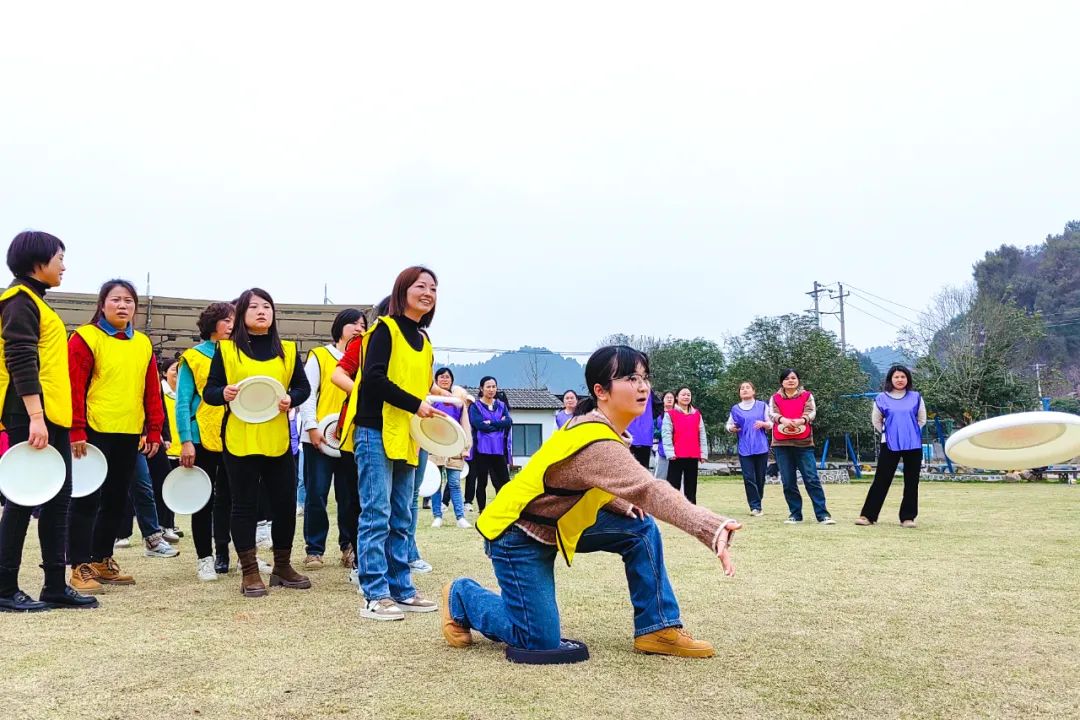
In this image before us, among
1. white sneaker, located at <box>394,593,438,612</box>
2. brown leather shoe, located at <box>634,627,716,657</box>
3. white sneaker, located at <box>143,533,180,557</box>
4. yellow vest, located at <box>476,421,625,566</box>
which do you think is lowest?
white sneaker, located at <box>143,533,180,557</box>

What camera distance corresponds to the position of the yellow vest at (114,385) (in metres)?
5.29

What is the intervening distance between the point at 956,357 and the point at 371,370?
110 feet

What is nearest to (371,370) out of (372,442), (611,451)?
(372,442)

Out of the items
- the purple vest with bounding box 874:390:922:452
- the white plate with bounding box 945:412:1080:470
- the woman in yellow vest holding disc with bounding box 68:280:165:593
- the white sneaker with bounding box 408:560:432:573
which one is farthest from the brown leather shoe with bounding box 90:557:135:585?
the purple vest with bounding box 874:390:922:452

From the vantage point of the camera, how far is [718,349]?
61000 mm

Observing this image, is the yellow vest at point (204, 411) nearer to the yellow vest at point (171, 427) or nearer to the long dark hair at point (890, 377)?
the yellow vest at point (171, 427)

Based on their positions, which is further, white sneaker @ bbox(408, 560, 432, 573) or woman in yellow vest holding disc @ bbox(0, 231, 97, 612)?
white sneaker @ bbox(408, 560, 432, 573)

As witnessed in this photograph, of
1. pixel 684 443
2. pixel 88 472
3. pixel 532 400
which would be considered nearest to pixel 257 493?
pixel 88 472

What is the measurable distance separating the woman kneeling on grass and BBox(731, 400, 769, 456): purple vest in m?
8.07

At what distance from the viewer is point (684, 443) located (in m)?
12.2

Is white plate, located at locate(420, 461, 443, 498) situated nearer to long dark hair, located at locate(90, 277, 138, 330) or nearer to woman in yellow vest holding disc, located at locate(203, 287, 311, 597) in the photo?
woman in yellow vest holding disc, located at locate(203, 287, 311, 597)

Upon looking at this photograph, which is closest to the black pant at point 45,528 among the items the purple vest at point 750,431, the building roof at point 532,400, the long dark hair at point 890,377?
the long dark hair at point 890,377

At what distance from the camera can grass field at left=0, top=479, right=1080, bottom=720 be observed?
2842 millimetres

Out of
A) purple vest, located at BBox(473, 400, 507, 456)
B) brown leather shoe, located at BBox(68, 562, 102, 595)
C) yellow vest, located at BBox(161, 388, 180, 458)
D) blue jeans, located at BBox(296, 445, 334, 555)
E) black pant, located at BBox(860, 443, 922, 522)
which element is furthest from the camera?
purple vest, located at BBox(473, 400, 507, 456)
